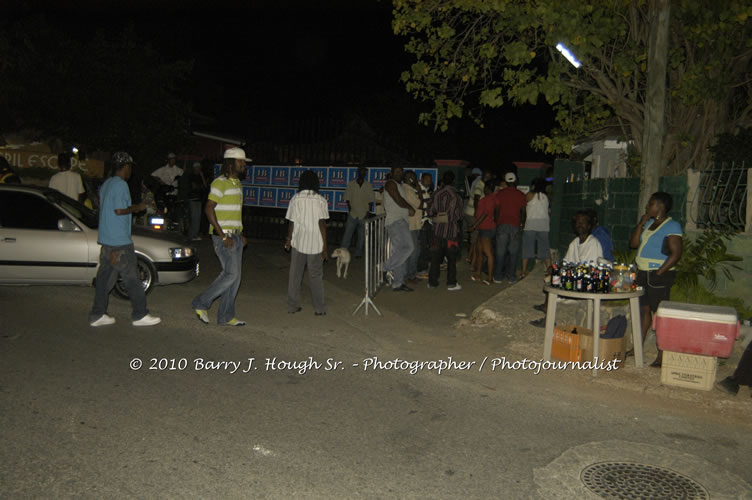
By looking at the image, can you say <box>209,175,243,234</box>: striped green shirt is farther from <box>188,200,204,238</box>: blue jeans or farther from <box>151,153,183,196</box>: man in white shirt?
<box>151,153,183,196</box>: man in white shirt

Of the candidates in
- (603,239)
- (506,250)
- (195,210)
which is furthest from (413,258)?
(195,210)

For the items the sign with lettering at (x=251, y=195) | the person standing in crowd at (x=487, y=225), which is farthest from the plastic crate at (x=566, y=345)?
the sign with lettering at (x=251, y=195)

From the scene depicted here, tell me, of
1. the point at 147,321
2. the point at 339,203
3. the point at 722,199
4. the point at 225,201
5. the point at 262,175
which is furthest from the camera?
the point at 262,175

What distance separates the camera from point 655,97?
8.20 meters

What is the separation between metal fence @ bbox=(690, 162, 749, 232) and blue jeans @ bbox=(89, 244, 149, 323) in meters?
7.02

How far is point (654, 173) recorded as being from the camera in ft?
27.3

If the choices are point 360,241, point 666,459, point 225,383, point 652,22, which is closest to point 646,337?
point 666,459

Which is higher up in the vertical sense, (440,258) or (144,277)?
(440,258)

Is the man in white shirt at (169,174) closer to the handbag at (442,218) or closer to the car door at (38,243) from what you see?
the car door at (38,243)

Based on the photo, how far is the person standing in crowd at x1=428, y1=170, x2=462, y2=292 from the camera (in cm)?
1077

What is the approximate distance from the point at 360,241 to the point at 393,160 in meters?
2.98

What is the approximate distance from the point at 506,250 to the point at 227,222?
5.94 meters

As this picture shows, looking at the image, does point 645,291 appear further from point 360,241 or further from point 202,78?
point 202,78

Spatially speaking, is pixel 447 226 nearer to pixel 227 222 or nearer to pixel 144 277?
pixel 227 222
